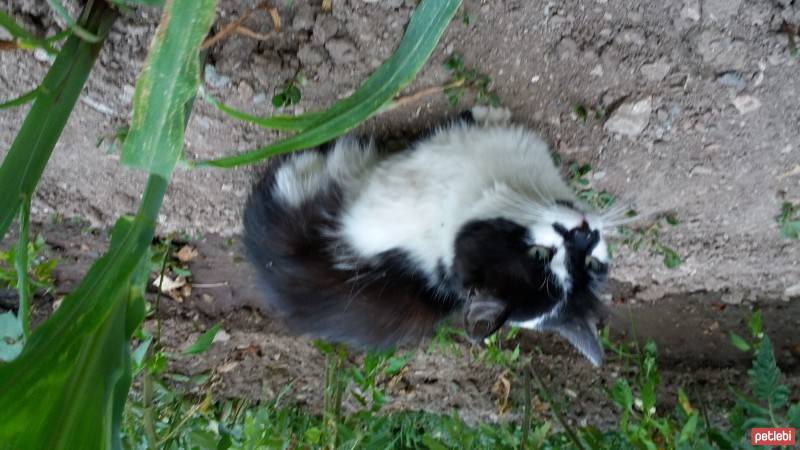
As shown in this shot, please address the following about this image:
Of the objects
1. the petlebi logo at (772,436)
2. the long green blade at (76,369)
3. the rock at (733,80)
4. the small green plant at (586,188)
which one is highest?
the rock at (733,80)

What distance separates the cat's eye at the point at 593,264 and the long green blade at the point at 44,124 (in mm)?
1151

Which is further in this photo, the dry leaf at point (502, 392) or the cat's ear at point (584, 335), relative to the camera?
the dry leaf at point (502, 392)

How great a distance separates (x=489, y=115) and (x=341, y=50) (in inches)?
17.2

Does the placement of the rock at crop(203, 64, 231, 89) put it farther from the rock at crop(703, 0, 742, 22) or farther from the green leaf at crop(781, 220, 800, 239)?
the green leaf at crop(781, 220, 800, 239)

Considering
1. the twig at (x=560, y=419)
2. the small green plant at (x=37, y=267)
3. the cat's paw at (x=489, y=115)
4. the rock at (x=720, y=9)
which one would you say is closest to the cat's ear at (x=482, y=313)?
the twig at (x=560, y=419)

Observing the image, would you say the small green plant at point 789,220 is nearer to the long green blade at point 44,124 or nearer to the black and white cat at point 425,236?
the black and white cat at point 425,236

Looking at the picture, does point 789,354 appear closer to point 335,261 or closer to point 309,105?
point 335,261

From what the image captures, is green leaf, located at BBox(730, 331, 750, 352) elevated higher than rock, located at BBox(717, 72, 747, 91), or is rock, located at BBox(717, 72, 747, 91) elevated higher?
rock, located at BBox(717, 72, 747, 91)

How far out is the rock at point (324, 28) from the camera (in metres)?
1.48

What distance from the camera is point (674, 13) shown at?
4.88ft

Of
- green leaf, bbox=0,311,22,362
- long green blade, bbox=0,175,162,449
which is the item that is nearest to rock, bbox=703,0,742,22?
long green blade, bbox=0,175,162,449

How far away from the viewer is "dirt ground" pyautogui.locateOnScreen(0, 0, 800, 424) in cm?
149

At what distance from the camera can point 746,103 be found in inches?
61.9

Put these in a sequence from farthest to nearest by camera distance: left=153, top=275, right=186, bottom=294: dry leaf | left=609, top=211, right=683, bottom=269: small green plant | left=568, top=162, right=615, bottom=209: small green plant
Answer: left=153, top=275, right=186, bottom=294: dry leaf → left=609, top=211, right=683, bottom=269: small green plant → left=568, top=162, right=615, bottom=209: small green plant
